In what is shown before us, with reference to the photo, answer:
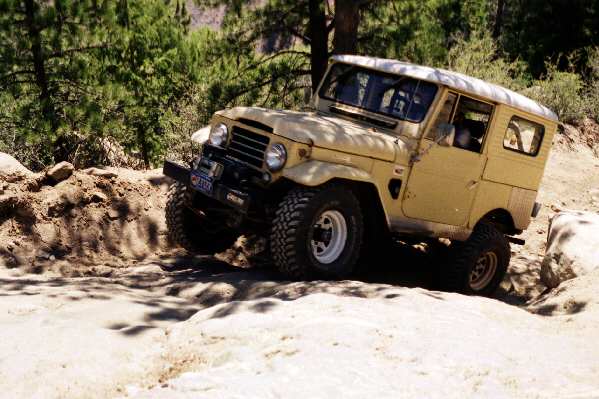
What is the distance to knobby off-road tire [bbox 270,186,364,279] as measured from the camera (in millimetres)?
6047

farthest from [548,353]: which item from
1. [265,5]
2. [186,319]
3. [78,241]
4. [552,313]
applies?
[265,5]

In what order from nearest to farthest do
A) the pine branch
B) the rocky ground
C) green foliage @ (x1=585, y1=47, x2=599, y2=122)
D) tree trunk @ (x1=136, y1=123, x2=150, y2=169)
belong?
1. the rocky ground
2. the pine branch
3. green foliage @ (x1=585, y1=47, x2=599, y2=122)
4. tree trunk @ (x1=136, y1=123, x2=150, y2=169)

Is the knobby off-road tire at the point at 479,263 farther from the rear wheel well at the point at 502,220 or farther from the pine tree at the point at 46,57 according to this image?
the pine tree at the point at 46,57

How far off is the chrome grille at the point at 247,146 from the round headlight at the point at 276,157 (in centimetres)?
16

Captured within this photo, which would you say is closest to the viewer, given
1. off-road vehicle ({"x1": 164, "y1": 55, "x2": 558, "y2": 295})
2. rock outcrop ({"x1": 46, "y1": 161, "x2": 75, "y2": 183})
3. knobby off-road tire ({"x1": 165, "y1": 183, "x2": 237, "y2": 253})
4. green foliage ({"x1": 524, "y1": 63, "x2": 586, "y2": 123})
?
off-road vehicle ({"x1": 164, "y1": 55, "x2": 558, "y2": 295})

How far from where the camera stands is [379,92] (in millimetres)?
7121

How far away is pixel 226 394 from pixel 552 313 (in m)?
3.80

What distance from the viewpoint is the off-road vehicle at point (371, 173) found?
6.17 m

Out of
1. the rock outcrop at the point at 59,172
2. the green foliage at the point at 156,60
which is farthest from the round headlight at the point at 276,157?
the green foliage at the point at 156,60

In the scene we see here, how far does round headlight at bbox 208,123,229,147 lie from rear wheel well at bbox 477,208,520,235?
9.61 feet

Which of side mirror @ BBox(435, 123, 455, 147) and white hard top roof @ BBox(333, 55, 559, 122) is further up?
white hard top roof @ BBox(333, 55, 559, 122)

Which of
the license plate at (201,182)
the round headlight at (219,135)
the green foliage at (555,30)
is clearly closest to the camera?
the license plate at (201,182)

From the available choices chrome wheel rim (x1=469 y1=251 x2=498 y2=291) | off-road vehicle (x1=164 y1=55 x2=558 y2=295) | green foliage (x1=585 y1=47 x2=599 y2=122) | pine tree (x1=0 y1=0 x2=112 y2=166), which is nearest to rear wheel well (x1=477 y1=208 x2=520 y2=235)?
off-road vehicle (x1=164 y1=55 x2=558 y2=295)

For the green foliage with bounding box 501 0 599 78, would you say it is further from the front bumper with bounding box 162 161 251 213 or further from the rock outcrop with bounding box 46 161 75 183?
the front bumper with bounding box 162 161 251 213
